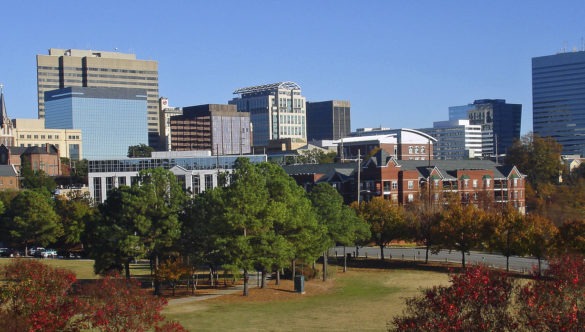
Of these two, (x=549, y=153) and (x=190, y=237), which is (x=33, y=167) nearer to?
(x=549, y=153)

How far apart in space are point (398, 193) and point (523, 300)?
90822mm

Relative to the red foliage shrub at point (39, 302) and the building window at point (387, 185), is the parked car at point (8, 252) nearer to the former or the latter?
the building window at point (387, 185)

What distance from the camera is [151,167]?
13075 centimetres

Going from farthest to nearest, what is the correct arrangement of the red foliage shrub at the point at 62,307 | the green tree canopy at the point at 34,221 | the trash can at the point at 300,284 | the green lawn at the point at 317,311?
1. the green tree canopy at the point at 34,221
2. the trash can at the point at 300,284
3. the green lawn at the point at 317,311
4. the red foliage shrub at the point at 62,307

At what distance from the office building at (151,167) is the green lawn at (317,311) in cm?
7092

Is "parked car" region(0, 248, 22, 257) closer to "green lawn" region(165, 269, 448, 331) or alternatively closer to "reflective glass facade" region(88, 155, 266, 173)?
"reflective glass facade" region(88, 155, 266, 173)

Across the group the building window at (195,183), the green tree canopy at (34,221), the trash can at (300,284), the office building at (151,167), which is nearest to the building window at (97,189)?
the office building at (151,167)

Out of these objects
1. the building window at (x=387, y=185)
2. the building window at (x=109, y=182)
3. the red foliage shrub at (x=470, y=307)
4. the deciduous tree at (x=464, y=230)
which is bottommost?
the deciduous tree at (x=464, y=230)

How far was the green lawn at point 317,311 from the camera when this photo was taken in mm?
44781

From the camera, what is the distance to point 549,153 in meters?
149

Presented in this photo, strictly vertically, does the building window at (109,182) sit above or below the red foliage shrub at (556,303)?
above

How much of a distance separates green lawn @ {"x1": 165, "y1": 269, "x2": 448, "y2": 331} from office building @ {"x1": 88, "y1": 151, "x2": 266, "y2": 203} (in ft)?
233

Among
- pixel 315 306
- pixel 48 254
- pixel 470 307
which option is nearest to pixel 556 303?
pixel 470 307

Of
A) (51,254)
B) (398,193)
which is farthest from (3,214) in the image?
(398,193)
